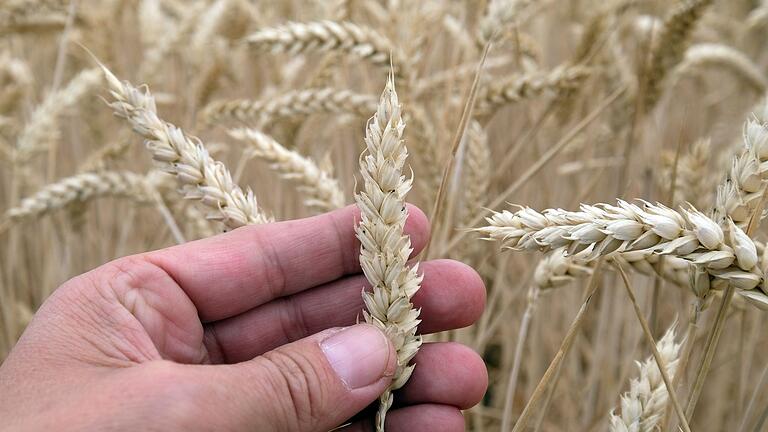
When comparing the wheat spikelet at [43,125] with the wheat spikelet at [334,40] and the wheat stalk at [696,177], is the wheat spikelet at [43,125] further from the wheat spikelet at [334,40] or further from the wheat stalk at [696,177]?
the wheat stalk at [696,177]

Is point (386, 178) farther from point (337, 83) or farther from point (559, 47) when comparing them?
point (559, 47)

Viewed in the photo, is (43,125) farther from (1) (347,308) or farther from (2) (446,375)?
(2) (446,375)

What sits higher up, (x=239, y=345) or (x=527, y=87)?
(x=527, y=87)

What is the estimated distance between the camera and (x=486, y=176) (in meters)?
1.15

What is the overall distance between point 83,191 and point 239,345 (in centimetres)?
47

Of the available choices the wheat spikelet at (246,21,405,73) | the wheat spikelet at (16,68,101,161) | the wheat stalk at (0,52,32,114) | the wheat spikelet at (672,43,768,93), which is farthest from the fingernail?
the wheat stalk at (0,52,32,114)

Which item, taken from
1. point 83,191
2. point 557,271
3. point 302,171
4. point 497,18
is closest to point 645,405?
point 557,271

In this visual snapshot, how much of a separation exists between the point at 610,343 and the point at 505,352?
0.33 m

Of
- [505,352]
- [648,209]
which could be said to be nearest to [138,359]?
[648,209]

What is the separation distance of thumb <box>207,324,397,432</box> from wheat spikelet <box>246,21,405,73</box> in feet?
1.80

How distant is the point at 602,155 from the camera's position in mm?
2029

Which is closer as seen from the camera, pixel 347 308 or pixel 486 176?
pixel 347 308

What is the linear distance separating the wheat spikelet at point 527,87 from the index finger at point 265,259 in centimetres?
41

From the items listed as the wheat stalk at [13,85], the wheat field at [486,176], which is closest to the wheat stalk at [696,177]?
the wheat field at [486,176]
